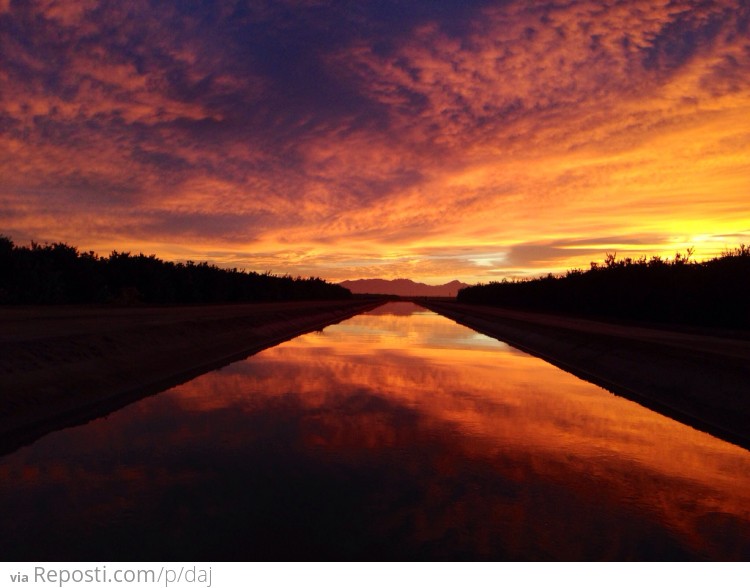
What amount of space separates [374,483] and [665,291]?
131ft

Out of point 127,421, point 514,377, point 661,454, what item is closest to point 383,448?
point 661,454

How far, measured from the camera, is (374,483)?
7699 mm

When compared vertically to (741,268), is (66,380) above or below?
below

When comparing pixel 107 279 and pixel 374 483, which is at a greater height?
pixel 107 279

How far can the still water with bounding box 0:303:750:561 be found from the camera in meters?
5.78

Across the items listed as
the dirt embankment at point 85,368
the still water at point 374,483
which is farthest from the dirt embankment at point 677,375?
the dirt embankment at point 85,368

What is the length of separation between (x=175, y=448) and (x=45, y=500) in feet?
8.82

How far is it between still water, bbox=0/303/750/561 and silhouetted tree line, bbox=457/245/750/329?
2429cm

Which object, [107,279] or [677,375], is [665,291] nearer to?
[677,375]

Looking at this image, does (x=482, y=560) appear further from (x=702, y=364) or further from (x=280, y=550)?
(x=702, y=364)

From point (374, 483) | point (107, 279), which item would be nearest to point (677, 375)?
point (374, 483)

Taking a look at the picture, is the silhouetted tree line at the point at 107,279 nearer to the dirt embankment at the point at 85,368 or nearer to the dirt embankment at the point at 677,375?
the dirt embankment at the point at 85,368

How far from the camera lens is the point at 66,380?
1398 cm

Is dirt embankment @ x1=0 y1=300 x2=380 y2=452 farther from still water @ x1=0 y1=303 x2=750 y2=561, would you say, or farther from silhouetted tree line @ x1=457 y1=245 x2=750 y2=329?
silhouetted tree line @ x1=457 y1=245 x2=750 y2=329
